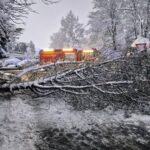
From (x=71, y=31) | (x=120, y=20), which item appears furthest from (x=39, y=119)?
(x=71, y=31)

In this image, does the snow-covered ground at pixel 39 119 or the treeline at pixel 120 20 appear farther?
the treeline at pixel 120 20

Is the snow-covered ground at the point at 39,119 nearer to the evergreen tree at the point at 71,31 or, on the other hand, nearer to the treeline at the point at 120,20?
the treeline at the point at 120,20

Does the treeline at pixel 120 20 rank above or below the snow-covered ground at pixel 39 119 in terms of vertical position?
above

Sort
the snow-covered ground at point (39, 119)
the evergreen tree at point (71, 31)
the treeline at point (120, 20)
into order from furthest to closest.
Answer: the evergreen tree at point (71, 31) < the treeline at point (120, 20) < the snow-covered ground at point (39, 119)

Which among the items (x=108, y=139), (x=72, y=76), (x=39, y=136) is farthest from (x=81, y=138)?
(x=72, y=76)

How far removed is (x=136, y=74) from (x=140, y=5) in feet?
75.4

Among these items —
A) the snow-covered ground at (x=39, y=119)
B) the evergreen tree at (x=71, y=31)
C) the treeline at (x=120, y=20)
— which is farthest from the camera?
the evergreen tree at (x=71, y=31)

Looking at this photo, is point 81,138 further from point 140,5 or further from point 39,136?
point 140,5

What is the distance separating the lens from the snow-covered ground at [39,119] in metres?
5.72

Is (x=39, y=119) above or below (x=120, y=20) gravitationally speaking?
below

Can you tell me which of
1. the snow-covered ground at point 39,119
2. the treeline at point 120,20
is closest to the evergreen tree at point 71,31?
the treeline at point 120,20

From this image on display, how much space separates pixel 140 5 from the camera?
1134 inches

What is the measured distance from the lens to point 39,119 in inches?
279

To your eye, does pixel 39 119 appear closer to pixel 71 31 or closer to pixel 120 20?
pixel 120 20
